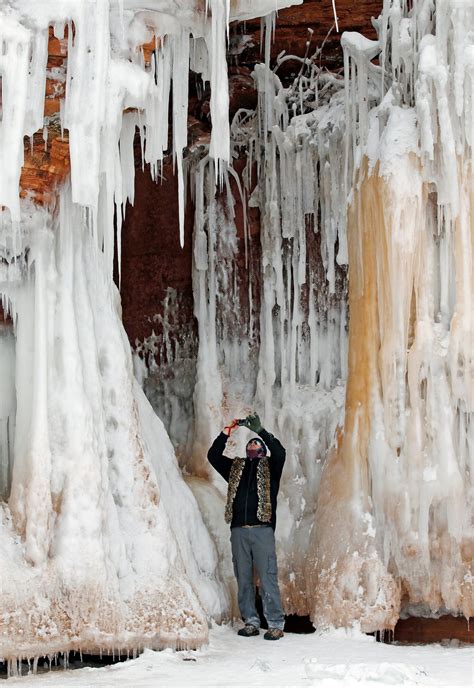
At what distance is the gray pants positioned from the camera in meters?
9.41

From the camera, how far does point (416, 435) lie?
10000 mm

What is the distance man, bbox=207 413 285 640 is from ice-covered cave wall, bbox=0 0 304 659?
42 centimetres

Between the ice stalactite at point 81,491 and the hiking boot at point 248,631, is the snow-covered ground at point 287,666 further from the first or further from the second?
the ice stalactite at point 81,491

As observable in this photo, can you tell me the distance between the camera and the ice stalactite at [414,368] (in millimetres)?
9906

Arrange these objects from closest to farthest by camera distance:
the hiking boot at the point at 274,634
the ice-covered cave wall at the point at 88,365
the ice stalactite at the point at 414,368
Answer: the ice-covered cave wall at the point at 88,365
the hiking boot at the point at 274,634
the ice stalactite at the point at 414,368

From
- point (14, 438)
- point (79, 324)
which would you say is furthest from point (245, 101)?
point (14, 438)

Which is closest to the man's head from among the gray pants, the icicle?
the gray pants

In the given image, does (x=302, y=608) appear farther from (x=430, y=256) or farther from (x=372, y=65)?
(x=372, y=65)

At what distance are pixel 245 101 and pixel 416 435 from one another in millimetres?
3991

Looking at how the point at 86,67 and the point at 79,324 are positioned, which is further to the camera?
the point at 79,324

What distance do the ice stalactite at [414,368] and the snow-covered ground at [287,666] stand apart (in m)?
0.65

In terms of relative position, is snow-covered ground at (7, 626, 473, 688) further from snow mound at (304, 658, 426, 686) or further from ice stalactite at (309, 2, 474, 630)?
ice stalactite at (309, 2, 474, 630)

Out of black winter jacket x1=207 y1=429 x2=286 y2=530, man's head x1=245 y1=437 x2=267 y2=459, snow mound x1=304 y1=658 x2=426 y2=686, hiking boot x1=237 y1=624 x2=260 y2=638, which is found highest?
man's head x1=245 y1=437 x2=267 y2=459

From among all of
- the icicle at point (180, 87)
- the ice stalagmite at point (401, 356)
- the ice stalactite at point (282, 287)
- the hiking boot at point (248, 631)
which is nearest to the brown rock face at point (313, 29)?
the ice stalactite at point (282, 287)
